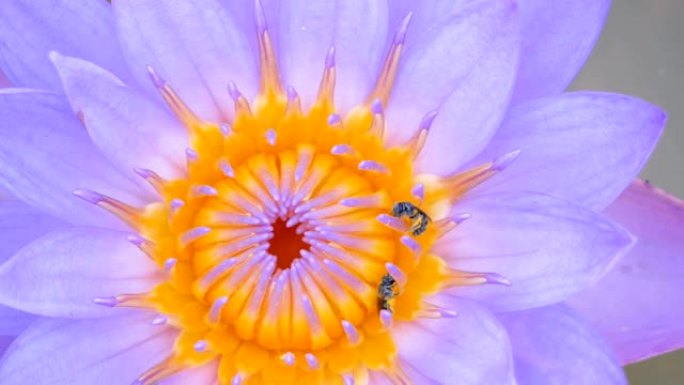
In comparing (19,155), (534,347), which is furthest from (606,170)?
(19,155)

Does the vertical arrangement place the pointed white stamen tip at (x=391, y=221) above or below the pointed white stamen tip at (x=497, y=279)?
above

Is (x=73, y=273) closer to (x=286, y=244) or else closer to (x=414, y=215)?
(x=286, y=244)

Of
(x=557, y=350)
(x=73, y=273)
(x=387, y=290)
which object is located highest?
(x=73, y=273)

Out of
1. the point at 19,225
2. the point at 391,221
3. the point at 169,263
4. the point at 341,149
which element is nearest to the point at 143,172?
the point at 169,263

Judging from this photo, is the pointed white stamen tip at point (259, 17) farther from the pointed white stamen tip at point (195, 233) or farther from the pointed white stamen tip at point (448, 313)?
the pointed white stamen tip at point (448, 313)

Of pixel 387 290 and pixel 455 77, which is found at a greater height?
pixel 455 77

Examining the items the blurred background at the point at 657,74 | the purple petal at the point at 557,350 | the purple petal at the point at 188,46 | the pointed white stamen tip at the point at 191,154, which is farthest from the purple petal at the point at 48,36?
the blurred background at the point at 657,74

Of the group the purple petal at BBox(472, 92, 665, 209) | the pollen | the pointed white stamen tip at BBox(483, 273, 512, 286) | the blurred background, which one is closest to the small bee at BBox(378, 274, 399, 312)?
the pollen
